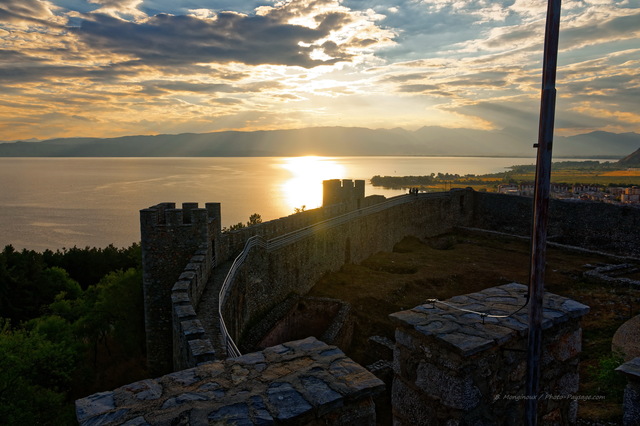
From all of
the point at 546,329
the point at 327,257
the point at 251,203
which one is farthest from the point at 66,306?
the point at 251,203

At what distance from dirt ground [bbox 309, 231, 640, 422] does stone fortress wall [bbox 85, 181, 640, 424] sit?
5.34 feet

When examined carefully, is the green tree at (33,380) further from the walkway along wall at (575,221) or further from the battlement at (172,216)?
the walkway along wall at (575,221)

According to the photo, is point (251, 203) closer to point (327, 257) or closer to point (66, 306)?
point (66, 306)

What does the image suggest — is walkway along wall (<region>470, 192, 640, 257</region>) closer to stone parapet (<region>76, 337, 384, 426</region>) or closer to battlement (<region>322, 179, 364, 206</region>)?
battlement (<region>322, 179, 364, 206</region>)

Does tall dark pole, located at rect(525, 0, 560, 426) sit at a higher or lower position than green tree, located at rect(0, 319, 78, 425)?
higher

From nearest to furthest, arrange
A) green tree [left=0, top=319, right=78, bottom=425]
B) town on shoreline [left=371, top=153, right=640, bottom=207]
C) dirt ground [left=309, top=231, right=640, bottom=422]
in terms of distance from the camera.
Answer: dirt ground [left=309, top=231, right=640, bottom=422] → green tree [left=0, top=319, right=78, bottom=425] → town on shoreline [left=371, top=153, right=640, bottom=207]

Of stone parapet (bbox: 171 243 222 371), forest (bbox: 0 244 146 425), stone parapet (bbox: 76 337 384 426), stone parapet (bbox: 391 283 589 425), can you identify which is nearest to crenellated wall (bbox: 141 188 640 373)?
stone parapet (bbox: 171 243 222 371)

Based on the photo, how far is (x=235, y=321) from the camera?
36.8 feet

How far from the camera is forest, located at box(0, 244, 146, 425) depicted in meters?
16.1

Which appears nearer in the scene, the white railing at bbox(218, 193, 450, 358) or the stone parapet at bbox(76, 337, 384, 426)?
the stone parapet at bbox(76, 337, 384, 426)

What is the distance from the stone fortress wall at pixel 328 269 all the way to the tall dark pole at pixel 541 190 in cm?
19

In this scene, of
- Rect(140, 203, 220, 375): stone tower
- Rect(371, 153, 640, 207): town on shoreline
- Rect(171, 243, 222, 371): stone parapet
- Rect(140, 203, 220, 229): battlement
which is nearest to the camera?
Rect(171, 243, 222, 371): stone parapet

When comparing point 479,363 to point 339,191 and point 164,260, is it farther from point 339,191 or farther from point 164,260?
point 339,191

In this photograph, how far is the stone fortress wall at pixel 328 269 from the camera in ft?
10.1
